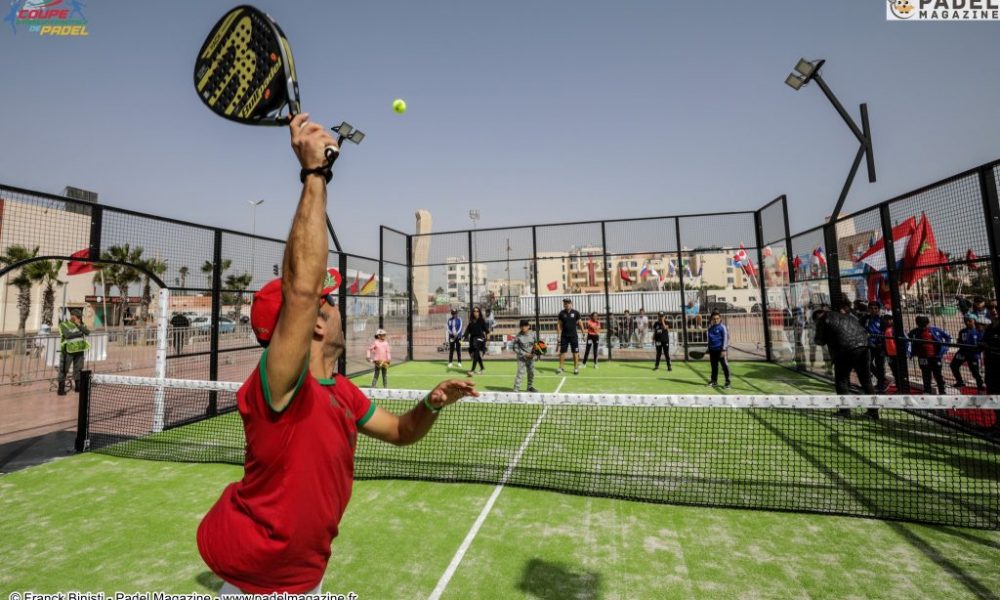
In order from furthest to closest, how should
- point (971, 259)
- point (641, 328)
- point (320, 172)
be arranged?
point (641, 328)
point (971, 259)
point (320, 172)

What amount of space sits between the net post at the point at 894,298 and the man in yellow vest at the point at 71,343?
19119mm

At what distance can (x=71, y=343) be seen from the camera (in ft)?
37.2

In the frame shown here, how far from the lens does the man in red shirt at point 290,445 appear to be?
138 cm

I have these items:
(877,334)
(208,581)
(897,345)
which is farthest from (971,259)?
(208,581)

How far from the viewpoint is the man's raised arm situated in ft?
4.48

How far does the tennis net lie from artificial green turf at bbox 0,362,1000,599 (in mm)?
406

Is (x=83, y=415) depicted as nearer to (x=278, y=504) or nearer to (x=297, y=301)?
(x=278, y=504)

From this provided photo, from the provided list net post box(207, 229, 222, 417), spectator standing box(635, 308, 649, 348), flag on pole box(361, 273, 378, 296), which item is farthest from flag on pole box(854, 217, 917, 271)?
flag on pole box(361, 273, 378, 296)

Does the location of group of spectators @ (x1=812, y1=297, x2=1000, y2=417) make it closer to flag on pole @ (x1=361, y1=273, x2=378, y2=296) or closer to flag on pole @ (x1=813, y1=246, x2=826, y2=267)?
flag on pole @ (x1=813, y1=246, x2=826, y2=267)

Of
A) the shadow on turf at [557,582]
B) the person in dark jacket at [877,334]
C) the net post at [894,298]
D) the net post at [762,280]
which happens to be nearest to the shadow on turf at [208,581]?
the shadow on turf at [557,582]

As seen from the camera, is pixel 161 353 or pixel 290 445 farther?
pixel 161 353

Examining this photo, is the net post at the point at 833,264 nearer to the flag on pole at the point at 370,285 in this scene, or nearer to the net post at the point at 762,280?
the net post at the point at 762,280

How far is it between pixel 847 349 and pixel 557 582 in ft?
25.9

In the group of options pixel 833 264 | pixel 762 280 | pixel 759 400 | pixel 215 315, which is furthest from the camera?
pixel 762 280
